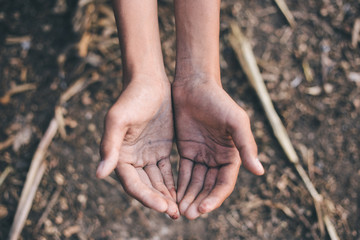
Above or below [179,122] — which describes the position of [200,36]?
above

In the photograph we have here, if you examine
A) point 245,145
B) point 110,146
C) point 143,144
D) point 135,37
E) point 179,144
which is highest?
point 135,37

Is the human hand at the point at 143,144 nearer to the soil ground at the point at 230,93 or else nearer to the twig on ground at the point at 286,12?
the soil ground at the point at 230,93

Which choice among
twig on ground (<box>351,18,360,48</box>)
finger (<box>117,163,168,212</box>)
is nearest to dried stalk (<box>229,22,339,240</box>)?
twig on ground (<box>351,18,360,48</box>)

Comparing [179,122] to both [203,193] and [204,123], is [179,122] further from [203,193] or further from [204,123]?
[203,193]

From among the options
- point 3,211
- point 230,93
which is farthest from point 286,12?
point 3,211

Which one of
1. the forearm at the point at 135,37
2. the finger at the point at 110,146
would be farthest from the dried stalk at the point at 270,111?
the finger at the point at 110,146

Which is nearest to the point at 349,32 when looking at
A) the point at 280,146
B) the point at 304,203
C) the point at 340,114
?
the point at 340,114

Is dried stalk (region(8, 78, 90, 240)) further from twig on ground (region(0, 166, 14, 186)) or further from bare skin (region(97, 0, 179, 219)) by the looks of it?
bare skin (region(97, 0, 179, 219))

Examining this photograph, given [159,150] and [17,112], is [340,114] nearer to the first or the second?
[159,150]

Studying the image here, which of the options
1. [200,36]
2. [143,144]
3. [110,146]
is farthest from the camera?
[200,36]
